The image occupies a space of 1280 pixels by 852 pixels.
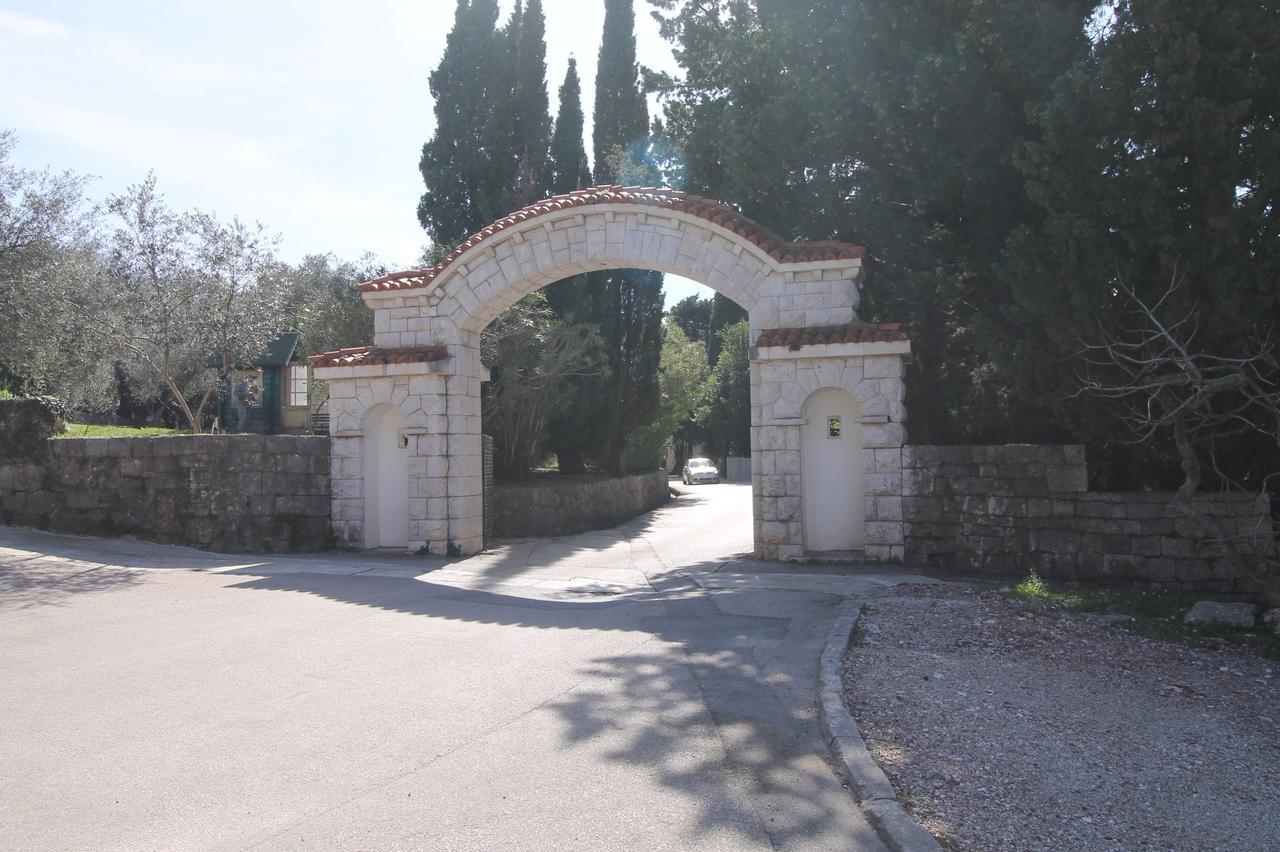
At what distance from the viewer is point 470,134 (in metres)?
22.8

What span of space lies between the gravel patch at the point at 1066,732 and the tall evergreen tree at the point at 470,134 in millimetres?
16258

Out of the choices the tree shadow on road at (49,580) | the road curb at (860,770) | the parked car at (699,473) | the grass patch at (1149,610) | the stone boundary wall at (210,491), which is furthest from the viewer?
the parked car at (699,473)

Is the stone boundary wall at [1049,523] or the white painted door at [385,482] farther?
the white painted door at [385,482]

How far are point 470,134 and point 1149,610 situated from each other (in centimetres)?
1916

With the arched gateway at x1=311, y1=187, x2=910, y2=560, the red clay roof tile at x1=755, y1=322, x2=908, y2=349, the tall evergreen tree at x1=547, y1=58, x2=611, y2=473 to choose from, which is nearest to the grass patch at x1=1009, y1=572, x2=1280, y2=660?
the arched gateway at x1=311, y1=187, x2=910, y2=560

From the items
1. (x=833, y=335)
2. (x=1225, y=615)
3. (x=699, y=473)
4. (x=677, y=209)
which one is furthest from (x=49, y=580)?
(x=699, y=473)

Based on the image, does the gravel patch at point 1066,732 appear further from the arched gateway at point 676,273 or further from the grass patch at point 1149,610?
the arched gateway at point 676,273

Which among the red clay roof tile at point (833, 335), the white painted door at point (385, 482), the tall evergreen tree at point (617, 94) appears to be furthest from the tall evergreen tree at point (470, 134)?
the red clay roof tile at point (833, 335)

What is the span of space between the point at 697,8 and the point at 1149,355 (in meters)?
10.6

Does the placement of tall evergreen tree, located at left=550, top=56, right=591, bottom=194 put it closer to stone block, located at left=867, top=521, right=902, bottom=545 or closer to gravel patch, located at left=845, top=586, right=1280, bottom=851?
stone block, located at left=867, top=521, right=902, bottom=545

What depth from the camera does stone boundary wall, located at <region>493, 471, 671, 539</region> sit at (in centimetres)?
1766

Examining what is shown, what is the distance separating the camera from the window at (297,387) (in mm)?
26750

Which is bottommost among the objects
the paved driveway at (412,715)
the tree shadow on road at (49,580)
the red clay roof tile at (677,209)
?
the paved driveway at (412,715)

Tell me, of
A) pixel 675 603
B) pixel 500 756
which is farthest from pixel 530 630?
pixel 500 756
